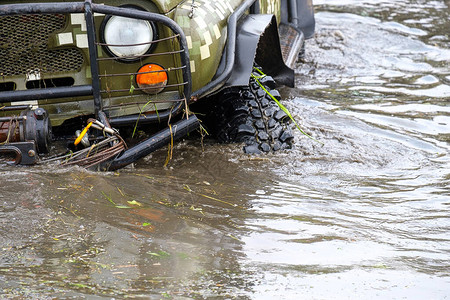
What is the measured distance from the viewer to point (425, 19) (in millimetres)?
7734

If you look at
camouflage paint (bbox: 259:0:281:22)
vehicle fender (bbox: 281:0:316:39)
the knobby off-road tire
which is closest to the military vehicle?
the knobby off-road tire

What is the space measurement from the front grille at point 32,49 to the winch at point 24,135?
0.26 m

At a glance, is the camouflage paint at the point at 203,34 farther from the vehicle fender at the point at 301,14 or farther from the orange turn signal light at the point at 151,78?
the vehicle fender at the point at 301,14

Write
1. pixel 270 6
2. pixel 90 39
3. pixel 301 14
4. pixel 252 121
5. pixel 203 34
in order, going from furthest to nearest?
1. pixel 301 14
2. pixel 270 6
3. pixel 252 121
4. pixel 203 34
5. pixel 90 39

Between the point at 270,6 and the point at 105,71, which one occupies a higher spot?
the point at 270,6

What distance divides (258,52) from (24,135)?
175cm

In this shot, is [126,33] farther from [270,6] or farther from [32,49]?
[270,6]

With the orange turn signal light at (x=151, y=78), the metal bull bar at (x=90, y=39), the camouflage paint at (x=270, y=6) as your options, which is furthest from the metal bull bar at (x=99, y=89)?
the camouflage paint at (x=270, y=6)

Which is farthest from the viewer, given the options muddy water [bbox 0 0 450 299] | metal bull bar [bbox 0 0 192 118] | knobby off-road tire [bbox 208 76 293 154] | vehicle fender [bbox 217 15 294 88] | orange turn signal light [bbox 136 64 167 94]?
knobby off-road tire [bbox 208 76 293 154]

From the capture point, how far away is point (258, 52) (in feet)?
14.1

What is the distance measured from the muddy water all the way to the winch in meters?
0.08

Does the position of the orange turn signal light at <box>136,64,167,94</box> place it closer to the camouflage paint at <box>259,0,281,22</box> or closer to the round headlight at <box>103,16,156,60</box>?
the round headlight at <box>103,16,156,60</box>

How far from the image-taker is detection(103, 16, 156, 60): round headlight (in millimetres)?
3186

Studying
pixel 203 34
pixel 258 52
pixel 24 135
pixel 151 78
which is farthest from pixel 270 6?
pixel 24 135
